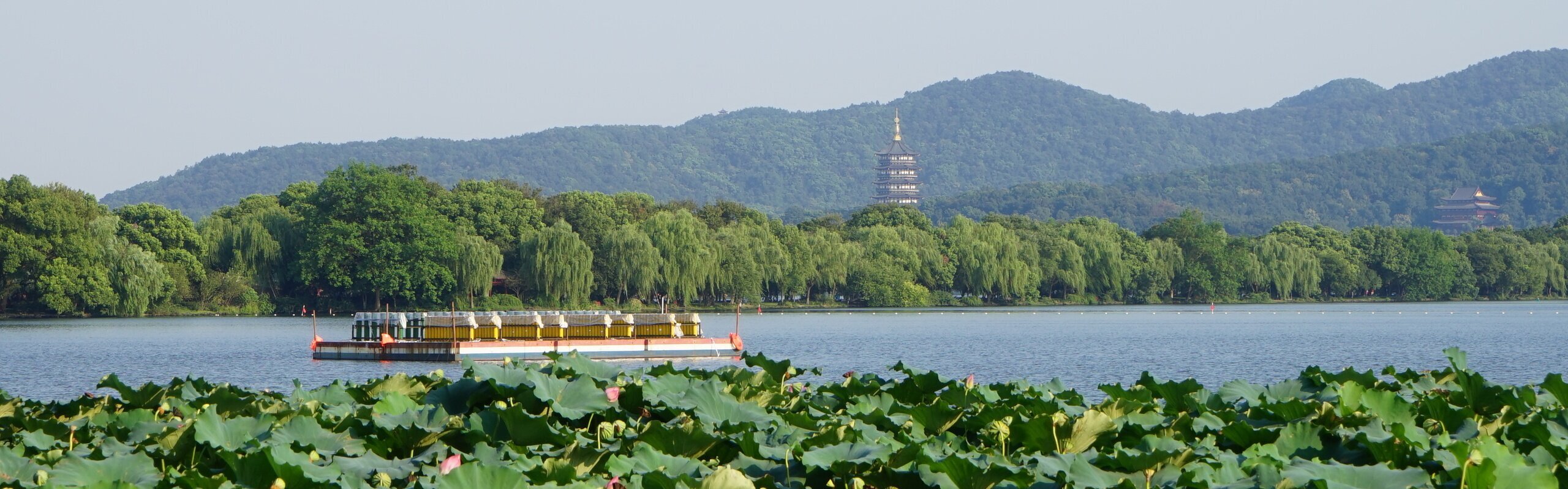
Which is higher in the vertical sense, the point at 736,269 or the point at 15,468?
the point at 736,269

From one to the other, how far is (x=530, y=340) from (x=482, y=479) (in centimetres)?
3705

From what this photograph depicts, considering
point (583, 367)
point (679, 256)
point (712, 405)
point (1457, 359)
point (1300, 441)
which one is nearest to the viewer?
point (1300, 441)

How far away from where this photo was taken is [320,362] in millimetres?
40719

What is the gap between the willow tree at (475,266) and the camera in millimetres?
72000

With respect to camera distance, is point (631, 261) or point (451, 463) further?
point (631, 261)

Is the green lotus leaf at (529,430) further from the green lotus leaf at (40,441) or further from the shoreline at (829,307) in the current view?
the shoreline at (829,307)

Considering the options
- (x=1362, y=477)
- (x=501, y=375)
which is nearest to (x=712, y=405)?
(x=501, y=375)

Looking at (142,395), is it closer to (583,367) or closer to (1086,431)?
(583,367)

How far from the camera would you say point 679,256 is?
7412 centimetres

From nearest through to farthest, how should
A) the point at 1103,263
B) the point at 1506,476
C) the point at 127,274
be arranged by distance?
the point at 1506,476 → the point at 127,274 → the point at 1103,263

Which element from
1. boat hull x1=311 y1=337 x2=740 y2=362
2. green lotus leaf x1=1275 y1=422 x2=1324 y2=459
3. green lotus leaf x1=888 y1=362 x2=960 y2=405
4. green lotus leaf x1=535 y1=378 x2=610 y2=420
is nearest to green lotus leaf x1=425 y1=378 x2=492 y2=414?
green lotus leaf x1=535 y1=378 x2=610 y2=420

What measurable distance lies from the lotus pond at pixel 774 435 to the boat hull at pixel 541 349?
31.1 metres

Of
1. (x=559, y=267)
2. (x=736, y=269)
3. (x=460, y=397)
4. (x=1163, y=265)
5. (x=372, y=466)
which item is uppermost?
(x=1163, y=265)

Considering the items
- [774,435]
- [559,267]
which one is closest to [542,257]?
[559,267]
